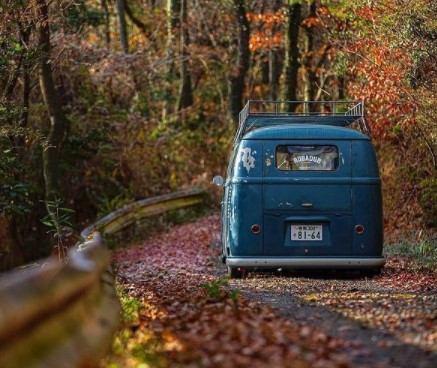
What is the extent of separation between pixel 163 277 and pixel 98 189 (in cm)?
1321

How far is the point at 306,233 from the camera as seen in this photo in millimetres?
14781

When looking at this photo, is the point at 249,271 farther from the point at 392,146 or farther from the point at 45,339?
the point at 45,339

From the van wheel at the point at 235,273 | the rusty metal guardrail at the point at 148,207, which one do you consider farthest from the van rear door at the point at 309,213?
the rusty metal guardrail at the point at 148,207

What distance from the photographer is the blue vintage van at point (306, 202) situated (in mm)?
14758

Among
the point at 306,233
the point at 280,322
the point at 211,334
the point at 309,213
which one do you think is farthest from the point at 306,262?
the point at 211,334

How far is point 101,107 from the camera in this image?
2823 cm

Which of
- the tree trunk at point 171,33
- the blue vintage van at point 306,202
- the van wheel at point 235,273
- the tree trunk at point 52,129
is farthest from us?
the tree trunk at point 171,33

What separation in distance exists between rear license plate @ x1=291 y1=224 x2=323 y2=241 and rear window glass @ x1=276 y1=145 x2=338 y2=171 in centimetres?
80

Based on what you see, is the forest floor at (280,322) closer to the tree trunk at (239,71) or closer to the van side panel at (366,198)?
the van side panel at (366,198)

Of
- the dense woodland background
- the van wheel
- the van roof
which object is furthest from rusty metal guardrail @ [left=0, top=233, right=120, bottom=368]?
the van wheel

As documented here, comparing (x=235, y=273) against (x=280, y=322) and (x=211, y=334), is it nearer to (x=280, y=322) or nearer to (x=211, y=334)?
(x=280, y=322)

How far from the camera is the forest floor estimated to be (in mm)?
7324

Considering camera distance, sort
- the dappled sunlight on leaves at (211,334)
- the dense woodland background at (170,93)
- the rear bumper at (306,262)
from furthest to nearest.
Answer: the dense woodland background at (170,93) → the rear bumper at (306,262) → the dappled sunlight on leaves at (211,334)

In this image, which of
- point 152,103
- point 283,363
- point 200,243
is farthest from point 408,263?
point 152,103
